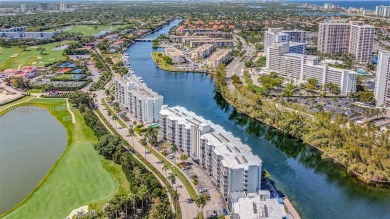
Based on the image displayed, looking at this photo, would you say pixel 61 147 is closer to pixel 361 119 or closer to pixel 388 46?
pixel 361 119

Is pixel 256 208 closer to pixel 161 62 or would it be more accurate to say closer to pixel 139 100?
pixel 139 100

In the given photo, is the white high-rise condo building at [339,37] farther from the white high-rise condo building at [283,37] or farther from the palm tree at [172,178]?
the palm tree at [172,178]

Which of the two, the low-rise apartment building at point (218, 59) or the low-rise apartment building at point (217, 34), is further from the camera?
the low-rise apartment building at point (217, 34)

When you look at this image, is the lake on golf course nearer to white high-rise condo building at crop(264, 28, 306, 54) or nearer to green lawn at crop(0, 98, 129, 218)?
green lawn at crop(0, 98, 129, 218)

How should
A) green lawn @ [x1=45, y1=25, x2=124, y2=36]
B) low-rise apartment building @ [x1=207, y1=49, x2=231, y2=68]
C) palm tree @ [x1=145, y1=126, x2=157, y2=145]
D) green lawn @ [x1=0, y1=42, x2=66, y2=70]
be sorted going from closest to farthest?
1. palm tree @ [x1=145, y1=126, x2=157, y2=145]
2. low-rise apartment building @ [x1=207, y1=49, x2=231, y2=68]
3. green lawn @ [x1=0, y1=42, x2=66, y2=70]
4. green lawn @ [x1=45, y1=25, x2=124, y2=36]

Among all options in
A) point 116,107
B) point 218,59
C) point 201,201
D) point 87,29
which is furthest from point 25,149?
Answer: point 87,29

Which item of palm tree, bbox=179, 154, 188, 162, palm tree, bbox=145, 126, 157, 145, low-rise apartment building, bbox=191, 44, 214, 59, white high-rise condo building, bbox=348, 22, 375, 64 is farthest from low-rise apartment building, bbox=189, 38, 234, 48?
palm tree, bbox=179, 154, 188, 162

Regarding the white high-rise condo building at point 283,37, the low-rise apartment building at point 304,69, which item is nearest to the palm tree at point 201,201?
the low-rise apartment building at point 304,69
